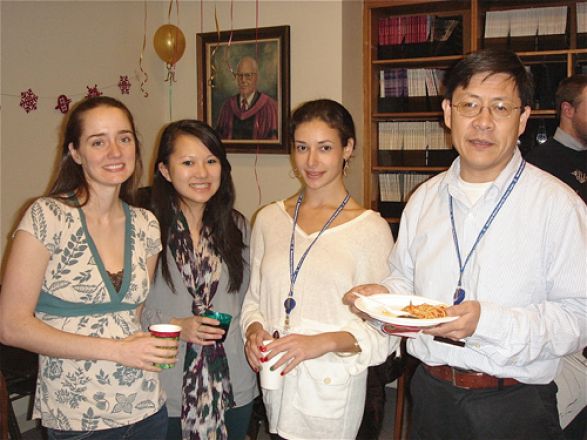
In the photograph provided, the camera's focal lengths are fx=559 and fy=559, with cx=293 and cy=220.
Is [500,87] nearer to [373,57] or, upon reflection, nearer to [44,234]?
[44,234]

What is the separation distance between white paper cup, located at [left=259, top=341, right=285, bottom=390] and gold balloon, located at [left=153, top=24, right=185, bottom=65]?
9.73 ft

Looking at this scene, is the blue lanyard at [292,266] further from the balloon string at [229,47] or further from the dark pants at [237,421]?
the balloon string at [229,47]

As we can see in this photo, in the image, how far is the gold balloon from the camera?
407 cm

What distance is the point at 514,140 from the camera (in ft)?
5.16

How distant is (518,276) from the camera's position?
4.87 ft

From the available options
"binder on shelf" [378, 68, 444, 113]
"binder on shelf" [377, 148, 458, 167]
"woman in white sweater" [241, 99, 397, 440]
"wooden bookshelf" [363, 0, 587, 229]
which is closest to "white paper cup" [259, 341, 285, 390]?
"woman in white sweater" [241, 99, 397, 440]

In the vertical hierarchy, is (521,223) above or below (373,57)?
below

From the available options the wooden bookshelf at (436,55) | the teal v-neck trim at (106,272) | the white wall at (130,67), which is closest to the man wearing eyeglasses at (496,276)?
the teal v-neck trim at (106,272)

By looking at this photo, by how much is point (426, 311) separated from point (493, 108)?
0.60m

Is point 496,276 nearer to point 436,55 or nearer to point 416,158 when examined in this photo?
point 416,158

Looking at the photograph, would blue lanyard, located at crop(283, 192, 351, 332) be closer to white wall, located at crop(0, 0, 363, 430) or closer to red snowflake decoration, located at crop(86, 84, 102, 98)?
white wall, located at crop(0, 0, 363, 430)

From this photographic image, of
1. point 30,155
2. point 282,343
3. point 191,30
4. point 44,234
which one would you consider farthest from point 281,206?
point 191,30

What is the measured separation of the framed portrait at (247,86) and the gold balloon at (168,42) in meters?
0.29

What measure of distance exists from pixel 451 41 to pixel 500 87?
9.14ft
